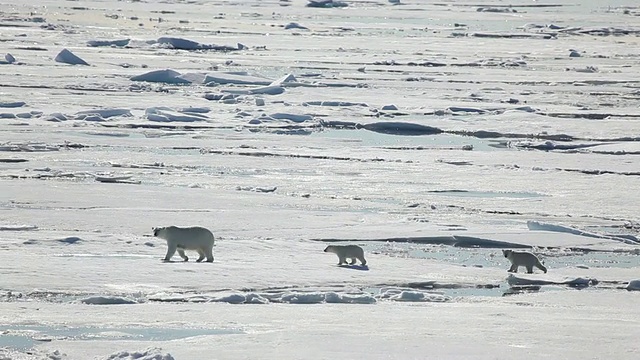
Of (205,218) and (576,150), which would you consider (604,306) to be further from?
(576,150)

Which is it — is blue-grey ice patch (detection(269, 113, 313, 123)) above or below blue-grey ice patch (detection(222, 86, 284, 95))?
above

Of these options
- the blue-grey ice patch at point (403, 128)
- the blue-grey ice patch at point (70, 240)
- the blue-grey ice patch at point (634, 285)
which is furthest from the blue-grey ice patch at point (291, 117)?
the blue-grey ice patch at point (634, 285)

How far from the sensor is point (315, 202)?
8180mm

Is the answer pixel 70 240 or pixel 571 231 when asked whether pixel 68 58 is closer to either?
pixel 70 240

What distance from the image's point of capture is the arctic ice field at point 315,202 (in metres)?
4.55

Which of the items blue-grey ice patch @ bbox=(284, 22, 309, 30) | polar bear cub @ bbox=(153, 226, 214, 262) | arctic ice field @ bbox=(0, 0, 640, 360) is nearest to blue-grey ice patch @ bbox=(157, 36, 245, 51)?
arctic ice field @ bbox=(0, 0, 640, 360)

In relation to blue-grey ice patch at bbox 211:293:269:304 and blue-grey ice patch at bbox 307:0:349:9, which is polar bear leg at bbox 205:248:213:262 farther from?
blue-grey ice patch at bbox 307:0:349:9

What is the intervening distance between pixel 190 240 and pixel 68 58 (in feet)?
40.3

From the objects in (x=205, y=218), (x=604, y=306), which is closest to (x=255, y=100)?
(x=205, y=218)

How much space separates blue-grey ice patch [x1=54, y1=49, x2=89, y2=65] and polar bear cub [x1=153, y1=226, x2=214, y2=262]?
477 inches

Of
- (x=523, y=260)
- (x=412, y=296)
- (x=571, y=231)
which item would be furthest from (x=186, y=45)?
(x=412, y=296)

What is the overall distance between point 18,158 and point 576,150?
5.32 m

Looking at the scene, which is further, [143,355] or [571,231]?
[571,231]

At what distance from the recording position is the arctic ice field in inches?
179
